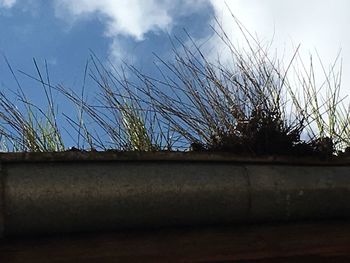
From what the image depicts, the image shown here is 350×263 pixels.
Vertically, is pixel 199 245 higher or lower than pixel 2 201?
lower

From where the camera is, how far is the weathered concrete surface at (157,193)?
79.0 inches

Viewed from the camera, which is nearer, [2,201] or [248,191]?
[2,201]

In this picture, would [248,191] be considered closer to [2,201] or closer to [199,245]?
[199,245]

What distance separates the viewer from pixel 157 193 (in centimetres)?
207

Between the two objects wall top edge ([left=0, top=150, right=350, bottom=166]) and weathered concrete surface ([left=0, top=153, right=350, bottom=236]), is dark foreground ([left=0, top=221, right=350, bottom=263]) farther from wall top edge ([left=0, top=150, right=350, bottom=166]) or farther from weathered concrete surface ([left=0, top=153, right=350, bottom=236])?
wall top edge ([left=0, top=150, right=350, bottom=166])

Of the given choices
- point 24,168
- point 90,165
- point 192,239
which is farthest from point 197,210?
point 24,168

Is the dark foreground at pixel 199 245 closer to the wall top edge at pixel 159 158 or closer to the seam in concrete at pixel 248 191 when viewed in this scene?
the seam in concrete at pixel 248 191

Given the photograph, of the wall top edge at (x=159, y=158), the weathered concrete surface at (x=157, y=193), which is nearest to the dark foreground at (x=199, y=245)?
the weathered concrete surface at (x=157, y=193)

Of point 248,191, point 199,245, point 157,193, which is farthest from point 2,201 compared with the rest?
point 248,191

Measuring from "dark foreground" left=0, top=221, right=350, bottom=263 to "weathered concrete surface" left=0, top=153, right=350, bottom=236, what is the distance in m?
0.04

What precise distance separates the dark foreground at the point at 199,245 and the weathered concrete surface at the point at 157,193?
0.04 m

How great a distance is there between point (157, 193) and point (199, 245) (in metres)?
0.21

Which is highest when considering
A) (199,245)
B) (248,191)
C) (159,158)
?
(159,158)

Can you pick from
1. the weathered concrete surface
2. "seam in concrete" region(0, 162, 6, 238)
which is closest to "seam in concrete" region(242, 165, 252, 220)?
the weathered concrete surface
